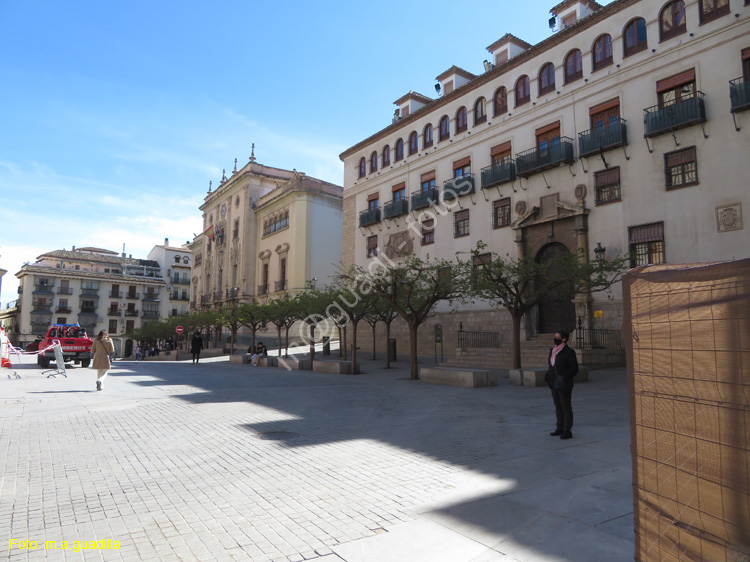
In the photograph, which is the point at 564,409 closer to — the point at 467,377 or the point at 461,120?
the point at 467,377

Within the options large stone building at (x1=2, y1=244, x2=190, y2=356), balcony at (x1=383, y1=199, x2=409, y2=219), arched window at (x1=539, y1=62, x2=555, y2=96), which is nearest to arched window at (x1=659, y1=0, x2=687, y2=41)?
arched window at (x1=539, y1=62, x2=555, y2=96)

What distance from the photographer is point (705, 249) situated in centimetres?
1788

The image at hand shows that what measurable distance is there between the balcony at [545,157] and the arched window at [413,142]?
845cm

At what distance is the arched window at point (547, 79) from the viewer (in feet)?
78.2

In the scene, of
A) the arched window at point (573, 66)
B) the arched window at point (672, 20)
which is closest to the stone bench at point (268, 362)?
the arched window at point (573, 66)

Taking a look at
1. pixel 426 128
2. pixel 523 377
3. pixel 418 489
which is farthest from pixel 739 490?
pixel 426 128

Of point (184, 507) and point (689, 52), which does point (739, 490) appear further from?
point (689, 52)

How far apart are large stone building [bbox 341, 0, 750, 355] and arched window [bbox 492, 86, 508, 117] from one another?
64 mm

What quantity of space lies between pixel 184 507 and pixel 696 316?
14.5ft

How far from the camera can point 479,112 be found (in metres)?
27.8

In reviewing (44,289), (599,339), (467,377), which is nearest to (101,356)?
(467,377)

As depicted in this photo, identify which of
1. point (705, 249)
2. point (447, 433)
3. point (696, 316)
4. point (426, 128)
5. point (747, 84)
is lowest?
point (447, 433)

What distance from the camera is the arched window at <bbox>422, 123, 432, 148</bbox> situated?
101 feet

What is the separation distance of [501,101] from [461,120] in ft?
9.45
